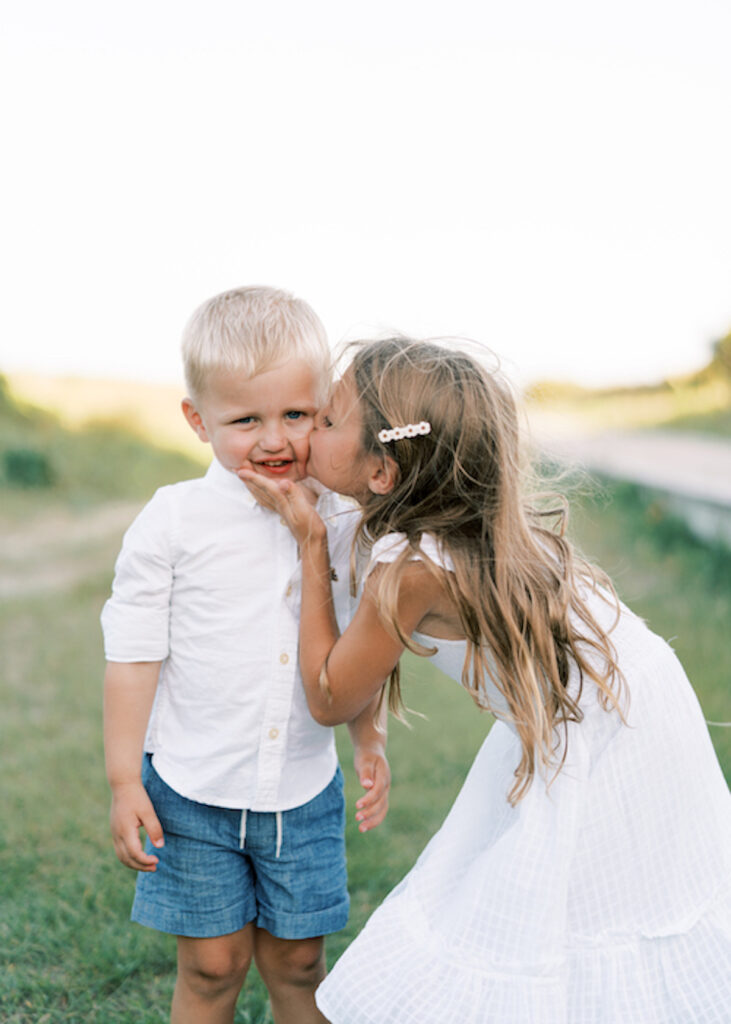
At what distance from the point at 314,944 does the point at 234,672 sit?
53cm

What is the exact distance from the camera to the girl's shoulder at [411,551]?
1.65 meters

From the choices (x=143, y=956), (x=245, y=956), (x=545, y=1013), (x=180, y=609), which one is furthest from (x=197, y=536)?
(x=143, y=956)

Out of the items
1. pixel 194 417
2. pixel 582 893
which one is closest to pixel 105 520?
pixel 194 417

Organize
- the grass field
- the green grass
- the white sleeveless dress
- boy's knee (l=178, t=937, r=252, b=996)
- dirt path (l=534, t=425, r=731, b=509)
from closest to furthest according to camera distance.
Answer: the white sleeveless dress
boy's knee (l=178, t=937, r=252, b=996)
the grass field
dirt path (l=534, t=425, r=731, b=509)
the green grass

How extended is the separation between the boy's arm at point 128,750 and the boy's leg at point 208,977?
0.20m

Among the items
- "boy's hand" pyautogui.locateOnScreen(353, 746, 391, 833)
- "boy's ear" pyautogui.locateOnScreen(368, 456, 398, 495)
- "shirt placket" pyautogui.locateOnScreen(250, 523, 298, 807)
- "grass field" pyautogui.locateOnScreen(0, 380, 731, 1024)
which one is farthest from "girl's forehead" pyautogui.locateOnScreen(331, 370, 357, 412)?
"boy's hand" pyautogui.locateOnScreen(353, 746, 391, 833)

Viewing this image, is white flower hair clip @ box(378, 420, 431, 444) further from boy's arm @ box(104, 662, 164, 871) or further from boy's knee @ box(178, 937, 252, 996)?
boy's knee @ box(178, 937, 252, 996)

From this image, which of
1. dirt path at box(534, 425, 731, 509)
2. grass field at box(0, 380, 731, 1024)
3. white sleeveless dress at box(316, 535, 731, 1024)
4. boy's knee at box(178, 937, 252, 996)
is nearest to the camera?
white sleeveless dress at box(316, 535, 731, 1024)

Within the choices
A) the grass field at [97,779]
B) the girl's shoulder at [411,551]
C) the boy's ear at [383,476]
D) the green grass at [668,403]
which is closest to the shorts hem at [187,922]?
the grass field at [97,779]

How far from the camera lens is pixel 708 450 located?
1048 cm

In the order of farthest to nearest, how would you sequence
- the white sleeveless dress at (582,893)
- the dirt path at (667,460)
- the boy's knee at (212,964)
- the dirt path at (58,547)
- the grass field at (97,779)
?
the dirt path at (58,547) < the dirt path at (667,460) < the grass field at (97,779) < the boy's knee at (212,964) < the white sleeveless dress at (582,893)

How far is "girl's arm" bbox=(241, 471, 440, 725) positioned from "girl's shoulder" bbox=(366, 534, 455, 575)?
0.02m

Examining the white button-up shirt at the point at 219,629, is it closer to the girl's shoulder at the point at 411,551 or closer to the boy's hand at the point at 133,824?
the boy's hand at the point at 133,824

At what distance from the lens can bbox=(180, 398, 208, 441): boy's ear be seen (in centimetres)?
184
